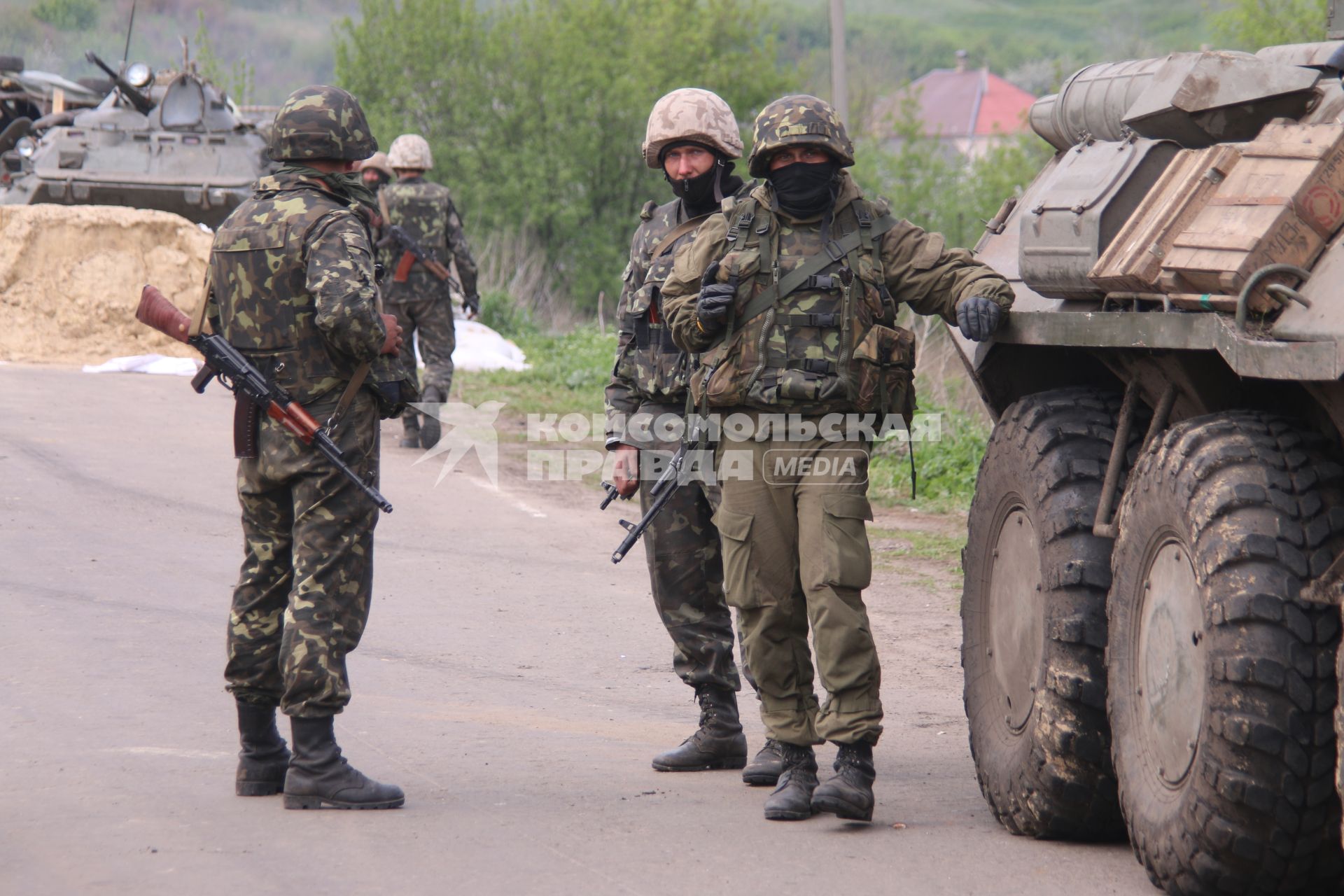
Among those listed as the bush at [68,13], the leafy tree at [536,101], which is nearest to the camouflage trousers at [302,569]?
the leafy tree at [536,101]

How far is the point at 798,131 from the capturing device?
463 cm

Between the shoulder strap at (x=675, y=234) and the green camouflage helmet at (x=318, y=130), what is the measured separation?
98 centimetres

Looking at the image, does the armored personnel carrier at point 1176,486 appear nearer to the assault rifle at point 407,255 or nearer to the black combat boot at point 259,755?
the black combat boot at point 259,755

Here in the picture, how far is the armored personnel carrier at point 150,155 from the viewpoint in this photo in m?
17.1

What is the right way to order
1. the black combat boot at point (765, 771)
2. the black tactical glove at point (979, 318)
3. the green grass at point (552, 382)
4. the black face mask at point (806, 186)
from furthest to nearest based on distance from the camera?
1. the green grass at point (552, 382)
2. the black combat boot at point (765, 771)
3. the black face mask at point (806, 186)
4. the black tactical glove at point (979, 318)

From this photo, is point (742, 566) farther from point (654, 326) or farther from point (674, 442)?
point (654, 326)

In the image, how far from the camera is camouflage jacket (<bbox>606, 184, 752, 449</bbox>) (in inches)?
211

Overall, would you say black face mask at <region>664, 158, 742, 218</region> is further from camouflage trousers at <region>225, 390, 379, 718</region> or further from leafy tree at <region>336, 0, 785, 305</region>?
leafy tree at <region>336, 0, 785, 305</region>

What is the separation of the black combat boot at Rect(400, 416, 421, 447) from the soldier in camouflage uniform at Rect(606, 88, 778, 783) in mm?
7132

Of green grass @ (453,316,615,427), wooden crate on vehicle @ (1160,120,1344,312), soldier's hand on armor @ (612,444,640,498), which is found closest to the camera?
wooden crate on vehicle @ (1160,120,1344,312)

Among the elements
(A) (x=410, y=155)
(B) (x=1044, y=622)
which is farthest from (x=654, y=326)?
(A) (x=410, y=155)

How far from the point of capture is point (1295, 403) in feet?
12.4

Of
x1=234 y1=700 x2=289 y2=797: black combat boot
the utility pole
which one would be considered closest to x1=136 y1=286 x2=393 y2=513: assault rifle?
x1=234 y1=700 x2=289 y2=797: black combat boot

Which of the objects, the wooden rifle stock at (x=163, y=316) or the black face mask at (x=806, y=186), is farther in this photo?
the wooden rifle stock at (x=163, y=316)
